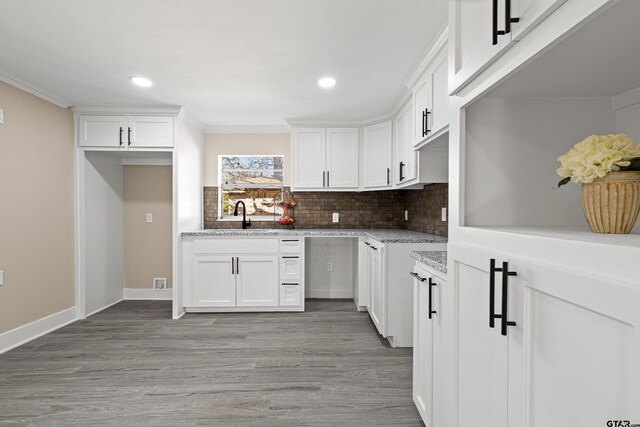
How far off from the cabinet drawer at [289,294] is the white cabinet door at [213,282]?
563mm

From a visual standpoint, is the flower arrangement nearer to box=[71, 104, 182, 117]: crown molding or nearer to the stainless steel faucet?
box=[71, 104, 182, 117]: crown molding

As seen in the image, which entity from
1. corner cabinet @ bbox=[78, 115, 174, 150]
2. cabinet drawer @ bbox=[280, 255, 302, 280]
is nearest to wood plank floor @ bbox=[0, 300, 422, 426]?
cabinet drawer @ bbox=[280, 255, 302, 280]

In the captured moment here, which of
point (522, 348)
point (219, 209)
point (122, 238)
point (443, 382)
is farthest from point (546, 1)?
point (122, 238)

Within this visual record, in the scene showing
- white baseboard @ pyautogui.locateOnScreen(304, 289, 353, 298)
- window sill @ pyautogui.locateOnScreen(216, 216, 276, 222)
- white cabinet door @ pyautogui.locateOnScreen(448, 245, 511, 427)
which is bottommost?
white baseboard @ pyautogui.locateOnScreen(304, 289, 353, 298)

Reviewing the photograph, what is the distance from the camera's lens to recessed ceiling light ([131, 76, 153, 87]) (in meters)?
2.90

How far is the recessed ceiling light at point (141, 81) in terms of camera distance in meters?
2.90

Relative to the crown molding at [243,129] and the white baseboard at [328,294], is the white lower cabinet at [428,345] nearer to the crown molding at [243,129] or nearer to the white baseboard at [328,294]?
the white baseboard at [328,294]

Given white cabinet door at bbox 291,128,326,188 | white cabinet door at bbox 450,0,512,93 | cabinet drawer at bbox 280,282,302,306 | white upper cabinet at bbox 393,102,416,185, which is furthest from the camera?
white cabinet door at bbox 291,128,326,188

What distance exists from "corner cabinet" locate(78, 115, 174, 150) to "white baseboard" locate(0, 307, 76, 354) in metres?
1.81

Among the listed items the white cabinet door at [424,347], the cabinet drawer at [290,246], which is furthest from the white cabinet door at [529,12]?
the cabinet drawer at [290,246]

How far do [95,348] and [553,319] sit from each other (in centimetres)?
342

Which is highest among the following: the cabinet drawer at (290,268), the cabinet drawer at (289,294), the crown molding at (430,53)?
the crown molding at (430,53)

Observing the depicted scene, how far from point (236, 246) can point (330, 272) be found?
137cm

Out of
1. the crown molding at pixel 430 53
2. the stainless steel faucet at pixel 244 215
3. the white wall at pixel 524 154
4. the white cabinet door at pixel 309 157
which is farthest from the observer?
the stainless steel faucet at pixel 244 215
